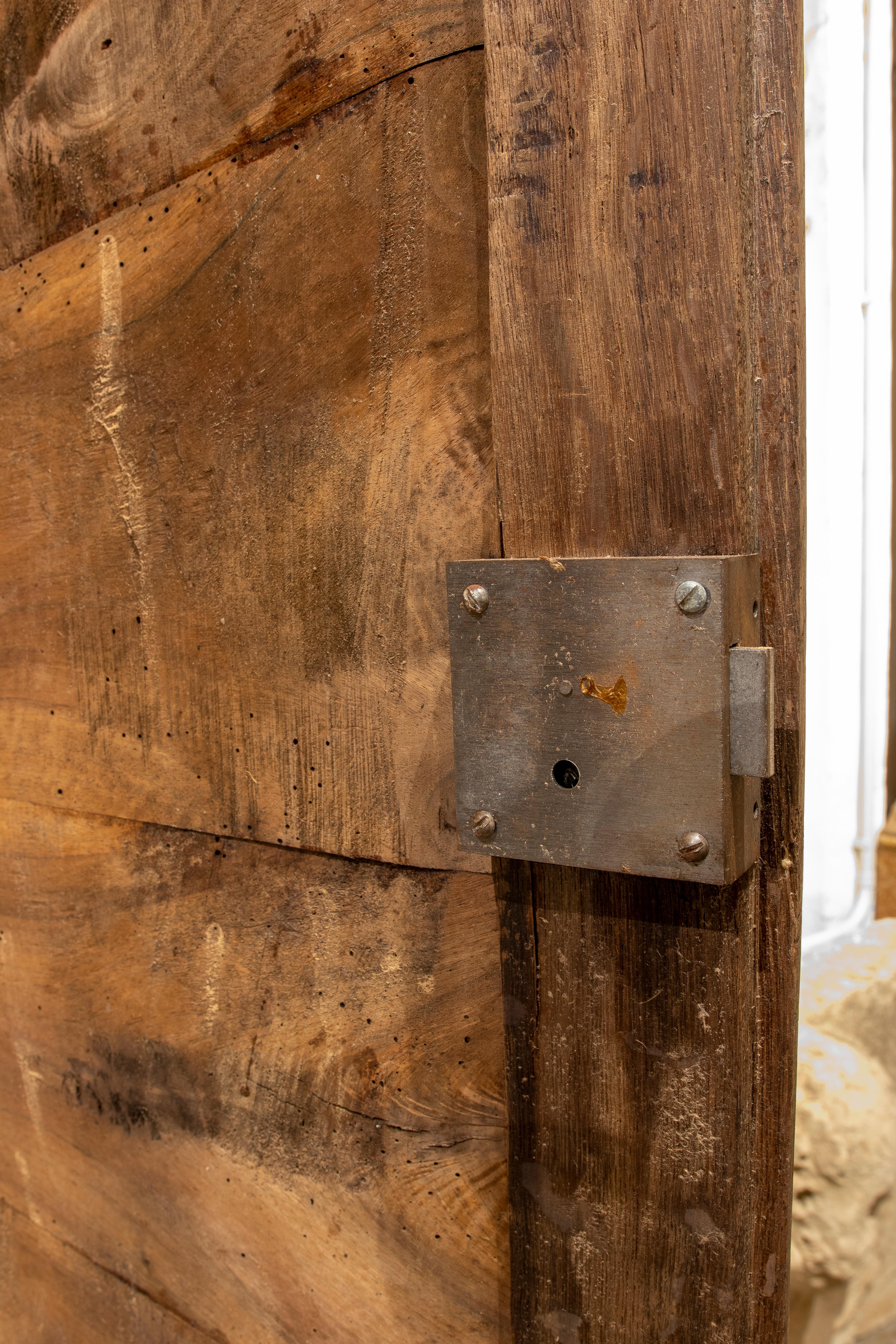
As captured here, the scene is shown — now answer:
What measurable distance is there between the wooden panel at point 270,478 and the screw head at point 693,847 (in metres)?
0.13

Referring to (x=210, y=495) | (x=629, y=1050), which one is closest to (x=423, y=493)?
(x=210, y=495)

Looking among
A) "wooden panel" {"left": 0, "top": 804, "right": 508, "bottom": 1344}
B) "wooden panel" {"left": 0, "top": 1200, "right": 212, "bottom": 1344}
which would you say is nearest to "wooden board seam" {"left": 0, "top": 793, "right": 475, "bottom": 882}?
"wooden panel" {"left": 0, "top": 804, "right": 508, "bottom": 1344}

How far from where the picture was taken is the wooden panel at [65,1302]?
677mm

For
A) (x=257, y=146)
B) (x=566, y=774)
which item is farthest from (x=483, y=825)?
(x=257, y=146)

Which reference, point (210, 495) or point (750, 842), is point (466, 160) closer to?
point (210, 495)

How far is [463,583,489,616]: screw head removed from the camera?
1.33 ft

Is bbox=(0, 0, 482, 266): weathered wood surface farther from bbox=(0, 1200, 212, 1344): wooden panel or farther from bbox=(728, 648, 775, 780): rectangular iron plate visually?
bbox=(0, 1200, 212, 1344): wooden panel

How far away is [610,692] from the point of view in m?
0.38

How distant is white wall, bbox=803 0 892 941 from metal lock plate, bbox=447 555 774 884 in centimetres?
168

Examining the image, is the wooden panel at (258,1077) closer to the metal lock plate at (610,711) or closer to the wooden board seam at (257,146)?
the metal lock plate at (610,711)

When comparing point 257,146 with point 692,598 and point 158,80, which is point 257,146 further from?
point 692,598

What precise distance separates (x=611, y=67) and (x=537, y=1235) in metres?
0.53

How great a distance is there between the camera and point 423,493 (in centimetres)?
46

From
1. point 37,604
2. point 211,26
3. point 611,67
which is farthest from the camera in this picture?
point 37,604
